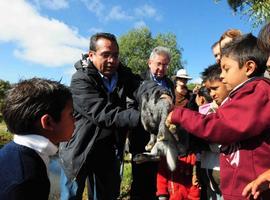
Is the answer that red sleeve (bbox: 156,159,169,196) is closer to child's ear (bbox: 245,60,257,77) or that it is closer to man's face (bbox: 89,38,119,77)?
man's face (bbox: 89,38,119,77)

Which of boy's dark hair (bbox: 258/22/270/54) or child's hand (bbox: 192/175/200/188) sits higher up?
boy's dark hair (bbox: 258/22/270/54)

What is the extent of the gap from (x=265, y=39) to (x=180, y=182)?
3.09 metres

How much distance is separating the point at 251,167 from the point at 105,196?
7.35ft

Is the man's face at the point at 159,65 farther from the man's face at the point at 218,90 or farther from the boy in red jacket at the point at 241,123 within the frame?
the boy in red jacket at the point at 241,123

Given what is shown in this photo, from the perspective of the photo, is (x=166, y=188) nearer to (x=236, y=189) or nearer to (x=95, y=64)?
(x=95, y=64)

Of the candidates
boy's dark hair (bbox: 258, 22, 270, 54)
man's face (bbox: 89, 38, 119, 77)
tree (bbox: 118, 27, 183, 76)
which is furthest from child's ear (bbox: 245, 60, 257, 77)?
tree (bbox: 118, 27, 183, 76)

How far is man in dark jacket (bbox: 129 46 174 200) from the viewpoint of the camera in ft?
18.3

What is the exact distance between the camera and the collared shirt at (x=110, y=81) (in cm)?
426

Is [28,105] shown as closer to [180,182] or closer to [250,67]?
[250,67]

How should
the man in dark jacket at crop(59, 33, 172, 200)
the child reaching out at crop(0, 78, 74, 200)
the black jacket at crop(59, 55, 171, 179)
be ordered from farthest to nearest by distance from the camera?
the man in dark jacket at crop(59, 33, 172, 200) → the black jacket at crop(59, 55, 171, 179) → the child reaching out at crop(0, 78, 74, 200)

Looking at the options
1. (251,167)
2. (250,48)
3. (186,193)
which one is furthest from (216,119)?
(186,193)

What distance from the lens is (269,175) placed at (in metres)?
2.42

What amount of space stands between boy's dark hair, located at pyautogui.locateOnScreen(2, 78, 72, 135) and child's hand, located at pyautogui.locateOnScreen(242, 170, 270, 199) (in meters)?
1.24

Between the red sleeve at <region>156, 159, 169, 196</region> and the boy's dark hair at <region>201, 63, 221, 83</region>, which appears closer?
the boy's dark hair at <region>201, 63, 221, 83</region>
